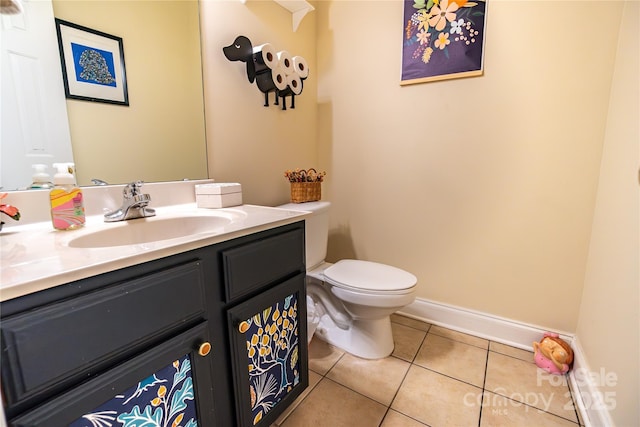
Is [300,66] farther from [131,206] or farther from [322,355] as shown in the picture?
[322,355]

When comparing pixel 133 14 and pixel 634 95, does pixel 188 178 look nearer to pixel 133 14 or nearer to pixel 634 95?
pixel 133 14

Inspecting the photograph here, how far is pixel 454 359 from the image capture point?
5.08 ft

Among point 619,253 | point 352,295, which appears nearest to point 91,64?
point 352,295

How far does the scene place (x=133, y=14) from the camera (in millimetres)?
1188

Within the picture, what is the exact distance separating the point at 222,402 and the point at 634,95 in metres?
1.73

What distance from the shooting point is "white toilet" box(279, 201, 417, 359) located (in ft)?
4.65

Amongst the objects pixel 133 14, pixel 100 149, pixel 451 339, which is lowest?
pixel 451 339

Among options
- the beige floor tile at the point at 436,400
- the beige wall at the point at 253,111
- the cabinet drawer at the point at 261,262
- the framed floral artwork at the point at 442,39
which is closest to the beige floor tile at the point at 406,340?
the beige floor tile at the point at 436,400

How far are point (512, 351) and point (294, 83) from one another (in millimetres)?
1880

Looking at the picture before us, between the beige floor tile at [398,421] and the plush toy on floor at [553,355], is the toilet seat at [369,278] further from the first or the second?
the plush toy on floor at [553,355]

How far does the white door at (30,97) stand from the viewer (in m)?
0.91

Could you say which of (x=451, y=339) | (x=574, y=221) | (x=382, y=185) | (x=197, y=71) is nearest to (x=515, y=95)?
(x=574, y=221)

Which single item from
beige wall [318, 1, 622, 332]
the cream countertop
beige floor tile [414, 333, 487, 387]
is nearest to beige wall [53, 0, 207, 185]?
the cream countertop

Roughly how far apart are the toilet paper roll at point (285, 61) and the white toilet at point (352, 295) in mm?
730
